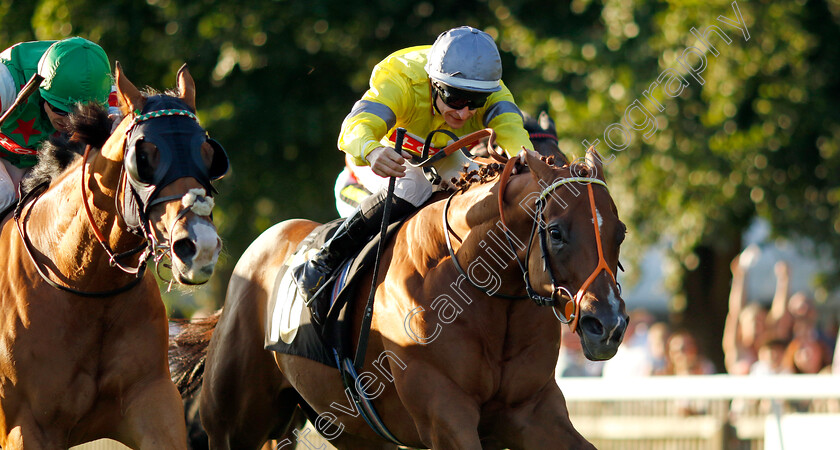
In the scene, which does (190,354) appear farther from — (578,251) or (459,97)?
(578,251)

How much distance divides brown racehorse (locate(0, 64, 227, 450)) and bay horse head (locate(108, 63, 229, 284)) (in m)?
0.02

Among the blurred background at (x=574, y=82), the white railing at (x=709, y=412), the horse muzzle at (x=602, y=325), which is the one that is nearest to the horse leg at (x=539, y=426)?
the horse muzzle at (x=602, y=325)

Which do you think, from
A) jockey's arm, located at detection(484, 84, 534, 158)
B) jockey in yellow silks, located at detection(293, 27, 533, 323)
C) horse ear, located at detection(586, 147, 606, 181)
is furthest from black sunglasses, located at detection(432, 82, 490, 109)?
horse ear, located at detection(586, 147, 606, 181)

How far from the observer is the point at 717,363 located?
44.9ft

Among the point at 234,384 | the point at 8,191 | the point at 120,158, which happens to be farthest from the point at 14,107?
the point at 234,384

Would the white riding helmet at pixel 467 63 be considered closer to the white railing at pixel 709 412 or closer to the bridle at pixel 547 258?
the bridle at pixel 547 258

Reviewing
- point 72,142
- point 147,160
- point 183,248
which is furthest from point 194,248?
point 72,142

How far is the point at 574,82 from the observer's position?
11.4 metres

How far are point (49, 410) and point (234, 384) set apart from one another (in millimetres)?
1869

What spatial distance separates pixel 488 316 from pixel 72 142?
190 centimetres

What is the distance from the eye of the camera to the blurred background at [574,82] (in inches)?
430

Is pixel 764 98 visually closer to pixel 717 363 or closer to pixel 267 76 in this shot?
pixel 717 363

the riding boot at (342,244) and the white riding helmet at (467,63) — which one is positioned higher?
the white riding helmet at (467,63)

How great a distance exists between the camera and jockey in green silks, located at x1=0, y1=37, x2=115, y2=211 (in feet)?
15.8
